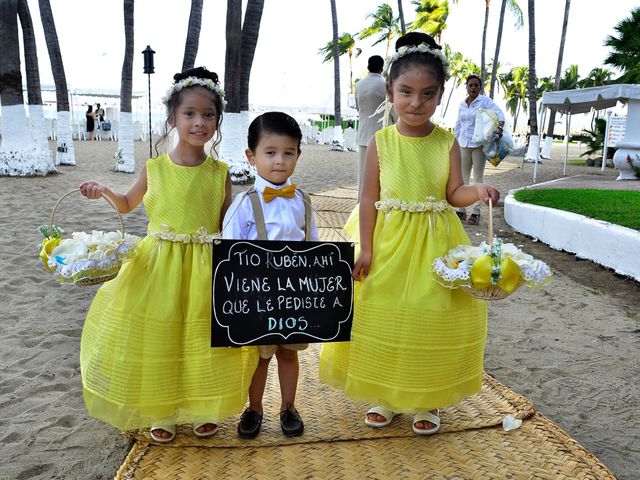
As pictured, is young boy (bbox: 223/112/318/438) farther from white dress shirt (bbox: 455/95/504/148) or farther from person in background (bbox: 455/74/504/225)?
white dress shirt (bbox: 455/95/504/148)

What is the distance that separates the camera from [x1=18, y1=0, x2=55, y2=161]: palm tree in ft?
39.9

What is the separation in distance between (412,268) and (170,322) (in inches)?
41.8

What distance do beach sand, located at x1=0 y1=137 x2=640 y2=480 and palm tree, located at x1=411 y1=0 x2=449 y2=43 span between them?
105 ft

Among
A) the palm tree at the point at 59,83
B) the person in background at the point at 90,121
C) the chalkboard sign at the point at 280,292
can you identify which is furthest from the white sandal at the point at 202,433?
the person in background at the point at 90,121

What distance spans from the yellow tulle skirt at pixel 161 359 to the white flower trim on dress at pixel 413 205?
85 centimetres

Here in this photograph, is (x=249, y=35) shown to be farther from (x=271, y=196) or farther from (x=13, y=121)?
(x=271, y=196)

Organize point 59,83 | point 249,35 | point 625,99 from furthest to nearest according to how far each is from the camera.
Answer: point 59,83, point 625,99, point 249,35

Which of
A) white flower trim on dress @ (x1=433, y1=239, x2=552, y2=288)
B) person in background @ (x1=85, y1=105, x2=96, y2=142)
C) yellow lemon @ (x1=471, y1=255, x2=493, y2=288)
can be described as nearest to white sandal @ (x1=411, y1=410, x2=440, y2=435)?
white flower trim on dress @ (x1=433, y1=239, x2=552, y2=288)

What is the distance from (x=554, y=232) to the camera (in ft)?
23.2

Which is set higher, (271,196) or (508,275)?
(271,196)

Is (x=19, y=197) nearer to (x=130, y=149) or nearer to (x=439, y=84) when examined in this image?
(x=130, y=149)

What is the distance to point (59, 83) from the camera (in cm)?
1434

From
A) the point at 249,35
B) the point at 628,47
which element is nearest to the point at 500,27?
the point at 628,47

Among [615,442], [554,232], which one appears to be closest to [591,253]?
[554,232]
